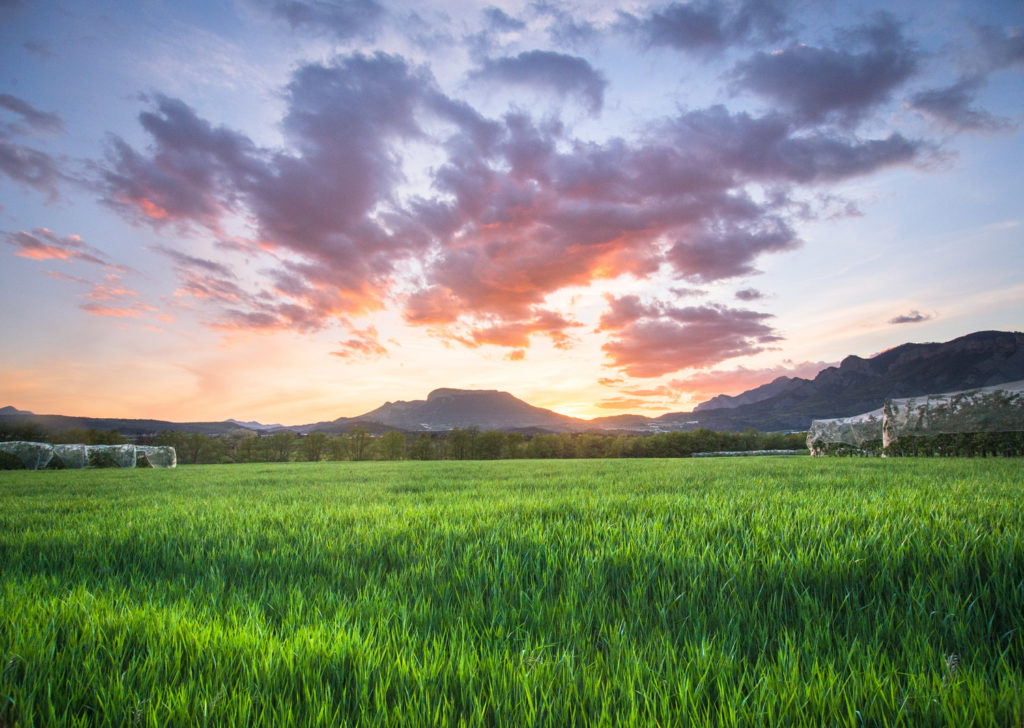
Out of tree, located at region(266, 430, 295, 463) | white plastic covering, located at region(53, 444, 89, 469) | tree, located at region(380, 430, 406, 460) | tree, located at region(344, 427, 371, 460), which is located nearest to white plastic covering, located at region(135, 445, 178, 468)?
white plastic covering, located at region(53, 444, 89, 469)

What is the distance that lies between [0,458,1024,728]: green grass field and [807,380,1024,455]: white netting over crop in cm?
1635

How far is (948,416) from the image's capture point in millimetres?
16281

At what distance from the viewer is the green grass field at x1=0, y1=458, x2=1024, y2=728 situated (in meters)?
1.36

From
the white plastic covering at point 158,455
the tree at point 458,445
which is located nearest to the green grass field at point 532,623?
the white plastic covering at point 158,455

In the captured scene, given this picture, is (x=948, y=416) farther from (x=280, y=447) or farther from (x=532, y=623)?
(x=280, y=447)

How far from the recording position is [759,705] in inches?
52.0

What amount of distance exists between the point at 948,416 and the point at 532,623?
844 inches

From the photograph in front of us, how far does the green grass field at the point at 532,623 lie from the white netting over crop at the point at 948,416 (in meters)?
16.3

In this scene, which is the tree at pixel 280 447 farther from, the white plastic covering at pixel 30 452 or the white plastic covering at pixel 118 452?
the white plastic covering at pixel 30 452

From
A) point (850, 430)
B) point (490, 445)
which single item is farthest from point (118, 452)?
point (850, 430)

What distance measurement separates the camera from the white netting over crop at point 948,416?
15.0 metres

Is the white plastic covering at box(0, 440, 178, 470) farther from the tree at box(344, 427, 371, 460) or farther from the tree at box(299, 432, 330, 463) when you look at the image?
the tree at box(344, 427, 371, 460)

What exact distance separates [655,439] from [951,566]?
5637 centimetres

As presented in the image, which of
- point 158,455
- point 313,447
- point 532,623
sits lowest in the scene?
point 313,447
